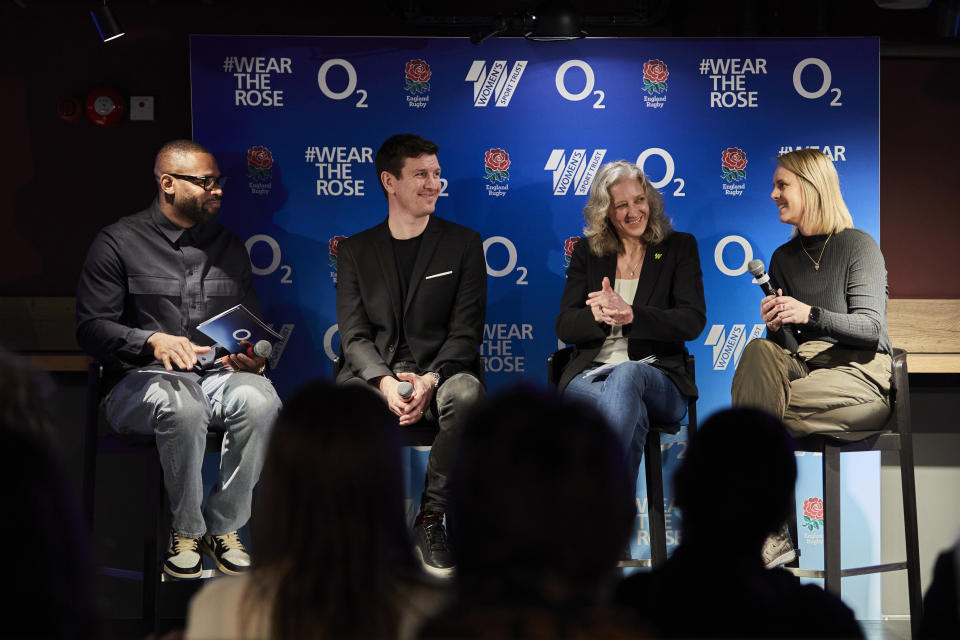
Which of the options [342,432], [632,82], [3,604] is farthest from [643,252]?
[3,604]

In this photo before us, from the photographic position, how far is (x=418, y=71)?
13.8 ft

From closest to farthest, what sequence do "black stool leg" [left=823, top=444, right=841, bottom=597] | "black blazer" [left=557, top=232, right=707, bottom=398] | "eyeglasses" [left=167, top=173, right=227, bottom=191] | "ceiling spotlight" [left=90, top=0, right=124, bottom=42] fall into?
"black stool leg" [left=823, top=444, right=841, bottom=597]
"black blazer" [left=557, top=232, right=707, bottom=398]
"eyeglasses" [left=167, top=173, right=227, bottom=191]
"ceiling spotlight" [left=90, top=0, right=124, bottom=42]

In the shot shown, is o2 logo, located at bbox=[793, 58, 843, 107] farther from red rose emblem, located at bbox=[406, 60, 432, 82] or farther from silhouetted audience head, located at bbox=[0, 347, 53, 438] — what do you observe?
silhouetted audience head, located at bbox=[0, 347, 53, 438]

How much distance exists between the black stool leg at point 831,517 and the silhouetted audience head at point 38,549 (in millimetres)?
Result: 2803

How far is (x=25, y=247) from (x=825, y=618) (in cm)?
413

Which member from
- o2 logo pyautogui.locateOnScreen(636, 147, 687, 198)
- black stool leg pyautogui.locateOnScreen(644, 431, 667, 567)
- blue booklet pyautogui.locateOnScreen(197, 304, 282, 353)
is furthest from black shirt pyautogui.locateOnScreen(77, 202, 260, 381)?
o2 logo pyautogui.locateOnScreen(636, 147, 687, 198)

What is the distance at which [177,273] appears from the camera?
3.70m

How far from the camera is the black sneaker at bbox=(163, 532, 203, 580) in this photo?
3.20 metres

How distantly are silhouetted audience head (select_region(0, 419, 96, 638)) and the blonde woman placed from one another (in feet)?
8.37

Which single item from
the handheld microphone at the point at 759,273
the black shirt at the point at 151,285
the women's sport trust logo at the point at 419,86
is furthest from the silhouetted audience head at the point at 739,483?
the women's sport trust logo at the point at 419,86

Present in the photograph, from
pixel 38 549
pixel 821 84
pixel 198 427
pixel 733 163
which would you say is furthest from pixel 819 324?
pixel 38 549

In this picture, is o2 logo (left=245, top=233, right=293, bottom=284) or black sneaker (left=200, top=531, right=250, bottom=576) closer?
black sneaker (left=200, top=531, right=250, bottom=576)

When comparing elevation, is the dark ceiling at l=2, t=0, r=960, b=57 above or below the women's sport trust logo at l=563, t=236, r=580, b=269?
above

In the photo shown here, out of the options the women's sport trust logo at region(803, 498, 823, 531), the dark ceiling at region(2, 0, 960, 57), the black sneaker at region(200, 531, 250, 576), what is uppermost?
the dark ceiling at region(2, 0, 960, 57)
